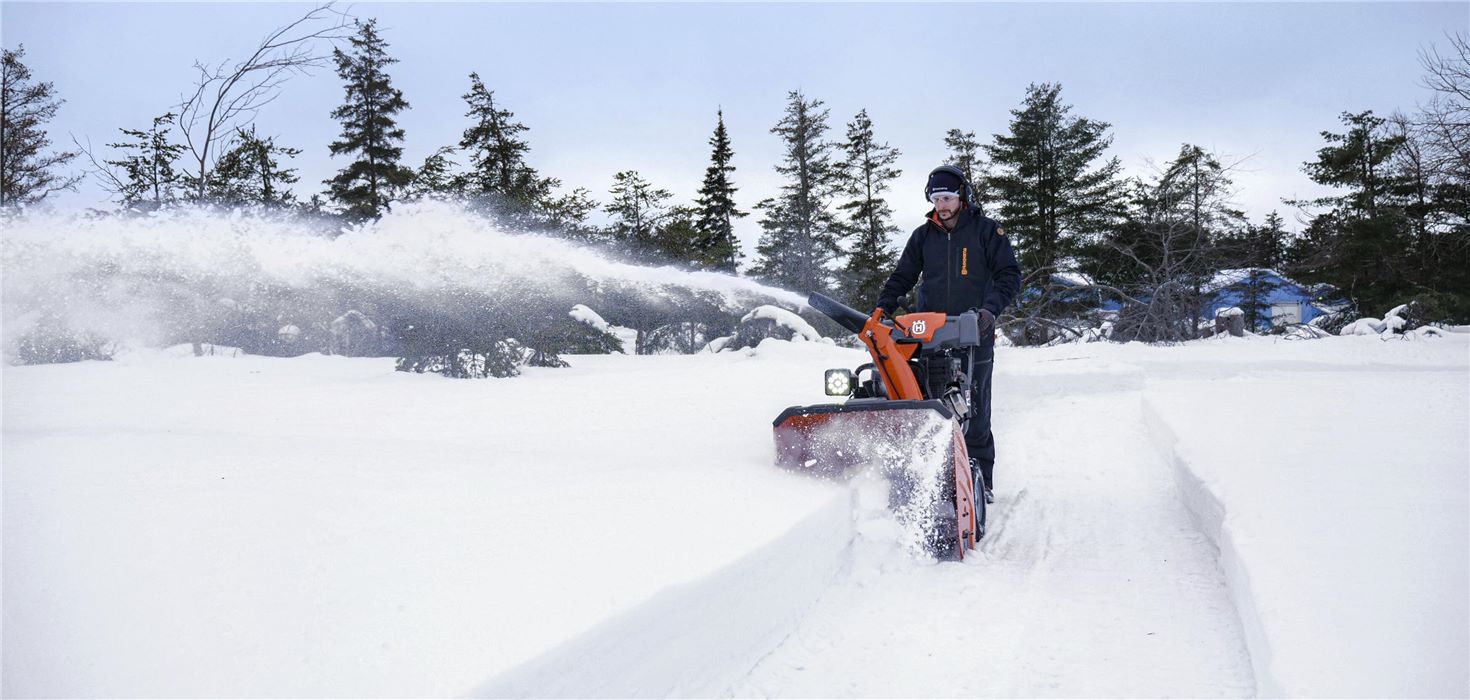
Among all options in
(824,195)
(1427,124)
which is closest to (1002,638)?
(1427,124)

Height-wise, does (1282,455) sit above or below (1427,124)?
below

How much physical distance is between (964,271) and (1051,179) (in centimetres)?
3668

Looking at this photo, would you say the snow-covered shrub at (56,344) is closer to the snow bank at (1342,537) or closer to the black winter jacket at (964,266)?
the black winter jacket at (964,266)

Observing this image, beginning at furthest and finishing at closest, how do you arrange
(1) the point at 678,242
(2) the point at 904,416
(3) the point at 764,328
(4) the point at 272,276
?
(1) the point at 678,242, (3) the point at 764,328, (4) the point at 272,276, (2) the point at 904,416

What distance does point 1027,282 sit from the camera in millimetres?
25109

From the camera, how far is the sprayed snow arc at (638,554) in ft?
6.43

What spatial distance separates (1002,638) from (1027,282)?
78.1 feet

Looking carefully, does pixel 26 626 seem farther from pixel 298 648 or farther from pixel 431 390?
pixel 431 390

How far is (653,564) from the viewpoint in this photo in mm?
2637

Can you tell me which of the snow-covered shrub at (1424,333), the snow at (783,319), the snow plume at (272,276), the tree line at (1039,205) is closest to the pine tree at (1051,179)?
the tree line at (1039,205)

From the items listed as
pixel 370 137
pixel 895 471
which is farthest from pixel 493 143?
pixel 895 471

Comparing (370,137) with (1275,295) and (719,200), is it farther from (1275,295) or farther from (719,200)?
(1275,295)

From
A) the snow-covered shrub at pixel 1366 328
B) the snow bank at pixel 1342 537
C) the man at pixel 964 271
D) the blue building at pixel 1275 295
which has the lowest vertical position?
the snow bank at pixel 1342 537

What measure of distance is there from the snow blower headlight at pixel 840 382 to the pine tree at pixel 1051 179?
1371 inches
